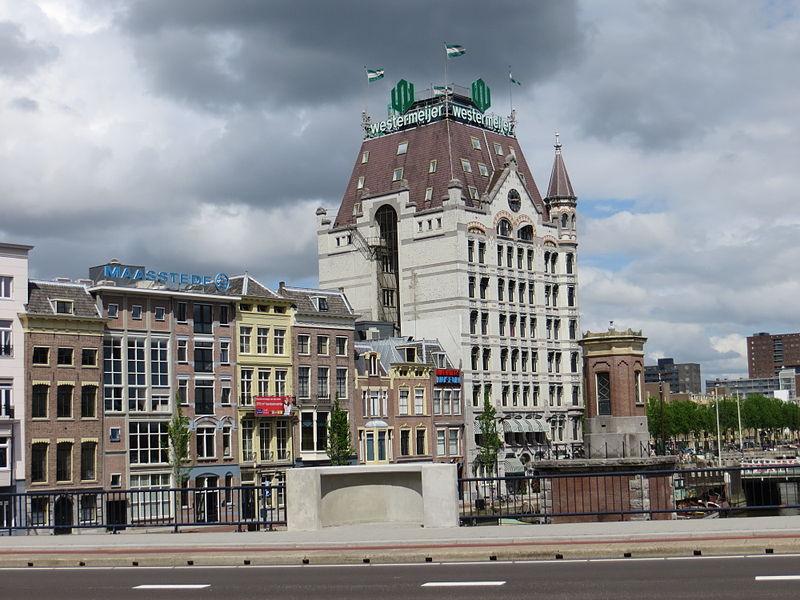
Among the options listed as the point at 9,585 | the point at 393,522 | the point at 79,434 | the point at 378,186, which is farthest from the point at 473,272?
the point at 9,585

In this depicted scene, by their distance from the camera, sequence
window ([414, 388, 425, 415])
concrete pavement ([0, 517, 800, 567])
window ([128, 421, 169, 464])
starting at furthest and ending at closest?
window ([414, 388, 425, 415]), window ([128, 421, 169, 464]), concrete pavement ([0, 517, 800, 567])

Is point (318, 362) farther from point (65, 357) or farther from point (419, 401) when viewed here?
point (65, 357)

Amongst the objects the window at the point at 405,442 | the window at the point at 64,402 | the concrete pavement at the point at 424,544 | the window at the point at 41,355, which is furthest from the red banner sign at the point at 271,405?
the concrete pavement at the point at 424,544

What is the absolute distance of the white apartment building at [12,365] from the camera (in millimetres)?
67312

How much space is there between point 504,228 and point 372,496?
80.2 m

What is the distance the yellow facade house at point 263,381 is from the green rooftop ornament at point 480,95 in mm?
42890

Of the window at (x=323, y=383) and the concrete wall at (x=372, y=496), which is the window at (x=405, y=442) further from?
the concrete wall at (x=372, y=496)

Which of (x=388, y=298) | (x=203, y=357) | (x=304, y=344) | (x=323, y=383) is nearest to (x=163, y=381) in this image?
(x=203, y=357)

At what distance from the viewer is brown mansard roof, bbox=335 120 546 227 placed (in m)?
110

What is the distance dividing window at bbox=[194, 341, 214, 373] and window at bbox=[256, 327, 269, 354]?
3.97m

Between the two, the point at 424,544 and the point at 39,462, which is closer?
the point at 424,544

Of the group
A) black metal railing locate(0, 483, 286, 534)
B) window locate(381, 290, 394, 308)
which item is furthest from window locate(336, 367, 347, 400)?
window locate(381, 290, 394, 308)

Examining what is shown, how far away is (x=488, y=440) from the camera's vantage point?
98188 mm

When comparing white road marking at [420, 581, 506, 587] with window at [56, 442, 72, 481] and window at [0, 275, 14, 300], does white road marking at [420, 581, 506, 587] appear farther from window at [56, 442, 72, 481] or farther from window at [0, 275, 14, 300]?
window at [0, 275, 14, 300]
